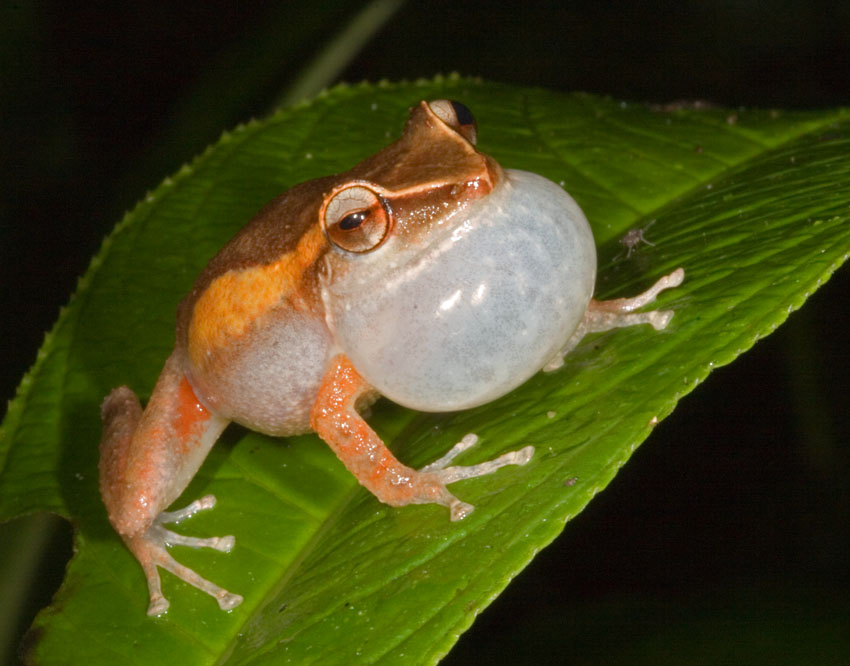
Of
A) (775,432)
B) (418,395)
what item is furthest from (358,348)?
(775,432)

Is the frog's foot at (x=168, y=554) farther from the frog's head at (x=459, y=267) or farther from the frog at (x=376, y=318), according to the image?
the frog's head at (x=459, y=267)

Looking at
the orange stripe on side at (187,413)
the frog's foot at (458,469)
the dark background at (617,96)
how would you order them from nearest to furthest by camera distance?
the frog's foot at (458,469)
the orange stripe on side at (187,413)
the dark background at (617,96)

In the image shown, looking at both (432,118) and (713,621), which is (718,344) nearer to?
(432,118)

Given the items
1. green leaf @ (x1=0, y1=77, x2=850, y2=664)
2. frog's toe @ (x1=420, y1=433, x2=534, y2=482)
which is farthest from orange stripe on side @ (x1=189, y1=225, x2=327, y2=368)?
frog's toe @ (x1=420, y1=433, x2=534, y2=482)

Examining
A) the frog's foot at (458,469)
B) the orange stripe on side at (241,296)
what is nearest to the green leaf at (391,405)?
the frog's foot at (458,469)

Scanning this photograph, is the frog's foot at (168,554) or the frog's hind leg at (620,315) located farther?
the frog's foot at (168,554)

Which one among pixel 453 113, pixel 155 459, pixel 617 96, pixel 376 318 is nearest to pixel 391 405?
pixel 376 318

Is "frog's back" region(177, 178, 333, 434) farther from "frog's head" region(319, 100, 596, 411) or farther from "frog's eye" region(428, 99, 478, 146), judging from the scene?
"frog's eye" region(428, 99, 478, 146)

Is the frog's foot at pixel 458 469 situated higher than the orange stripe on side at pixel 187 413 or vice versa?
the orange stripe on side at pixel 187 413
